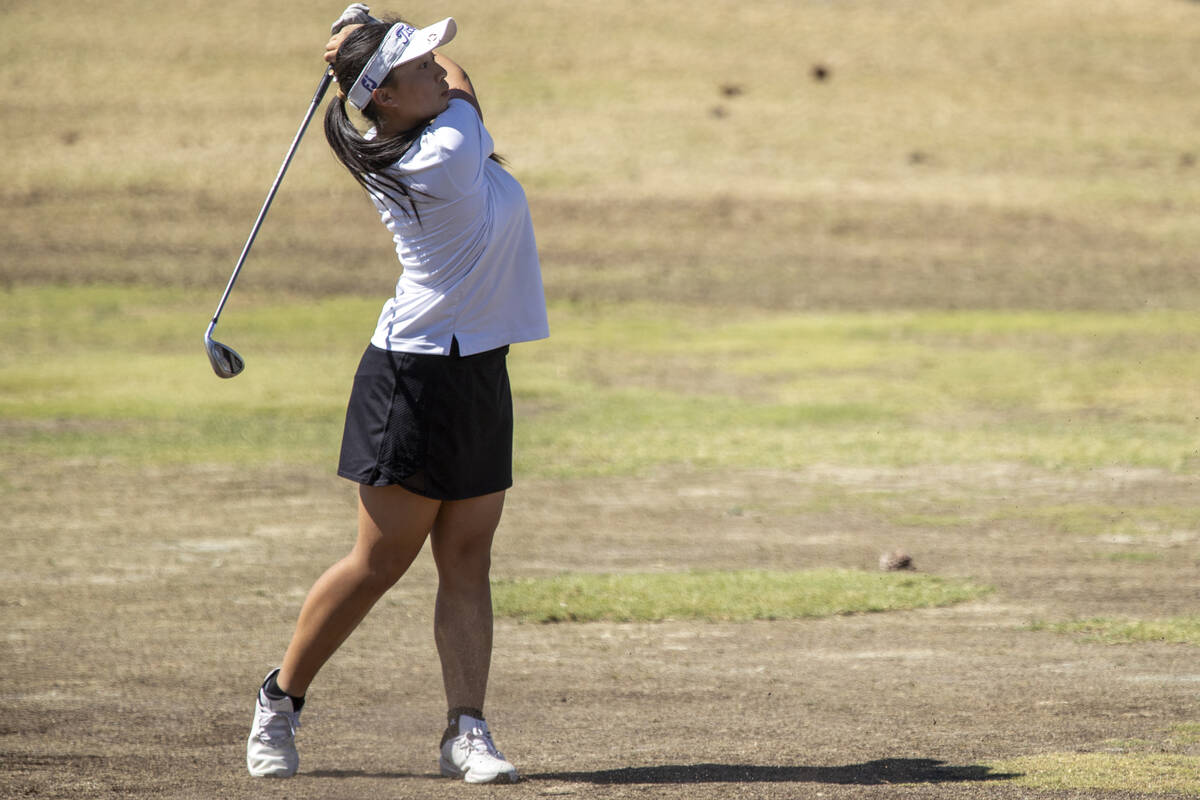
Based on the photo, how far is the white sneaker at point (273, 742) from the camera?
191 inches

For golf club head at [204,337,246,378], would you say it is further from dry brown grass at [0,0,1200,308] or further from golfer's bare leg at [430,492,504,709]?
dry brown grass at [0,0,1200,308]

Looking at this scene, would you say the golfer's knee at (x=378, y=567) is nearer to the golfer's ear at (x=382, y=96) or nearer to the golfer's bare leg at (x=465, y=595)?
the golfer's bare leg at (x=465, y=595)

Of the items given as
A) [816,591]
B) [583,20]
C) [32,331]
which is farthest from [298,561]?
[583,20]

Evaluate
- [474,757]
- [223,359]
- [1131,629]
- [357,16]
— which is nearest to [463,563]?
[474,757]

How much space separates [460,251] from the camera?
4.68 meters

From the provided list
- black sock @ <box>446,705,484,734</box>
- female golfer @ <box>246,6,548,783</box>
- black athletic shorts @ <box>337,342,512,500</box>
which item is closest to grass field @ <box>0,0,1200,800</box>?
black sock @ <box>446,705,484,734</box>

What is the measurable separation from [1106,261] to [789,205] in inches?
230

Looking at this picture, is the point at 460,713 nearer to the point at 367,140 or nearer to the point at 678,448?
the point at 367,140

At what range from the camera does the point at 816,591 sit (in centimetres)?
754

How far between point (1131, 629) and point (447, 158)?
11.8 feet

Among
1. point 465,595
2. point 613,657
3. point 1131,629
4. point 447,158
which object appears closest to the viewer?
point 447,158

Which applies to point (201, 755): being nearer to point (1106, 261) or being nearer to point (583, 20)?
point (1106, 261)

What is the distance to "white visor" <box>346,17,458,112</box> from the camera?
4629mm

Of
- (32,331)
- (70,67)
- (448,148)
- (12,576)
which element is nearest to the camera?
(448,148)
